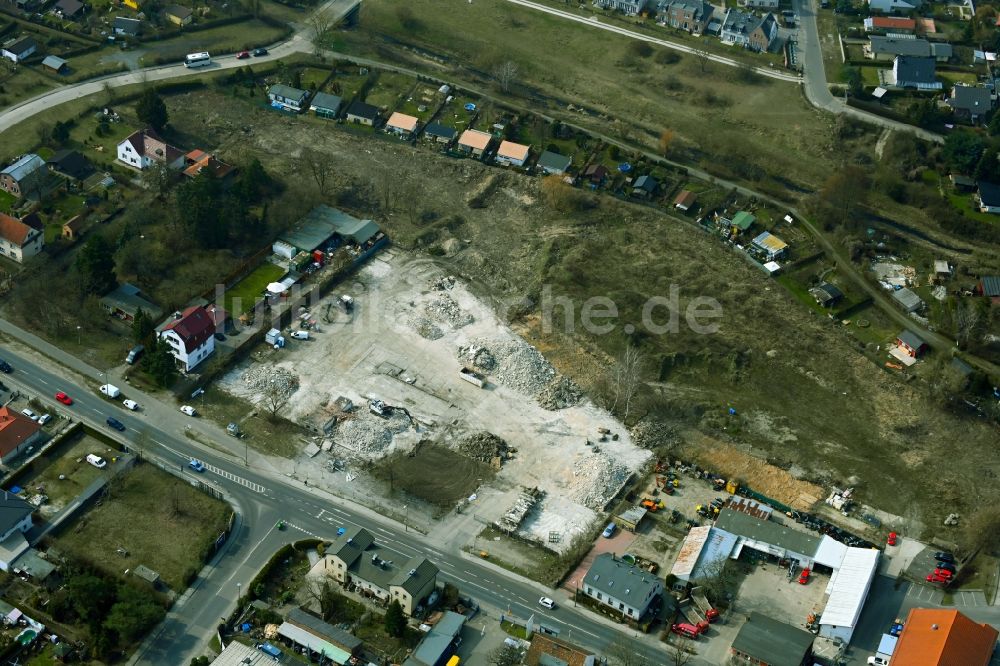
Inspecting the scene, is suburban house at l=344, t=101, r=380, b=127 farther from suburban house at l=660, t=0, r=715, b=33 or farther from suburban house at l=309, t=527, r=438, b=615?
suburban house at l=309, t=527, r=438, b=615

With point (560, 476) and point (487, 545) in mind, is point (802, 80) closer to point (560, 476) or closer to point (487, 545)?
point (560, 476)

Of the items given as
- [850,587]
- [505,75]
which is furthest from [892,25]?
[850,587]

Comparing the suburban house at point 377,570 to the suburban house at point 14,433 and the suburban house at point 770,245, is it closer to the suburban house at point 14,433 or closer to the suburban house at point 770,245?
the suburban house at point 14,433

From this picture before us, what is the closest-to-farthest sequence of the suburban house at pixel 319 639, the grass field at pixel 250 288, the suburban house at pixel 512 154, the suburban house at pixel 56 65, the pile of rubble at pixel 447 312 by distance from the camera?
1. the suburban house at pixel 319 639
2. the grass field at pixel 250 288
3. the pile of rubble at pixel 447 312
4. the suburban house at pixel 512 154
5. the suburban house at pixel 56 65

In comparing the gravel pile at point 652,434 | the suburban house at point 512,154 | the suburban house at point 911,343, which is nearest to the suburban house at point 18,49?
the suburban house at point 512,154

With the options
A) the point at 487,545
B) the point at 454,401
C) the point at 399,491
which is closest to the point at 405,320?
the point at 454,401

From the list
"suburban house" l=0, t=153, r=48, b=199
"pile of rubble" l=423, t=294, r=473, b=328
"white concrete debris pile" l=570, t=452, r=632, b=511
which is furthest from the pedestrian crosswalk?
"suburban house" l=0, t=153, r=48, b=199
